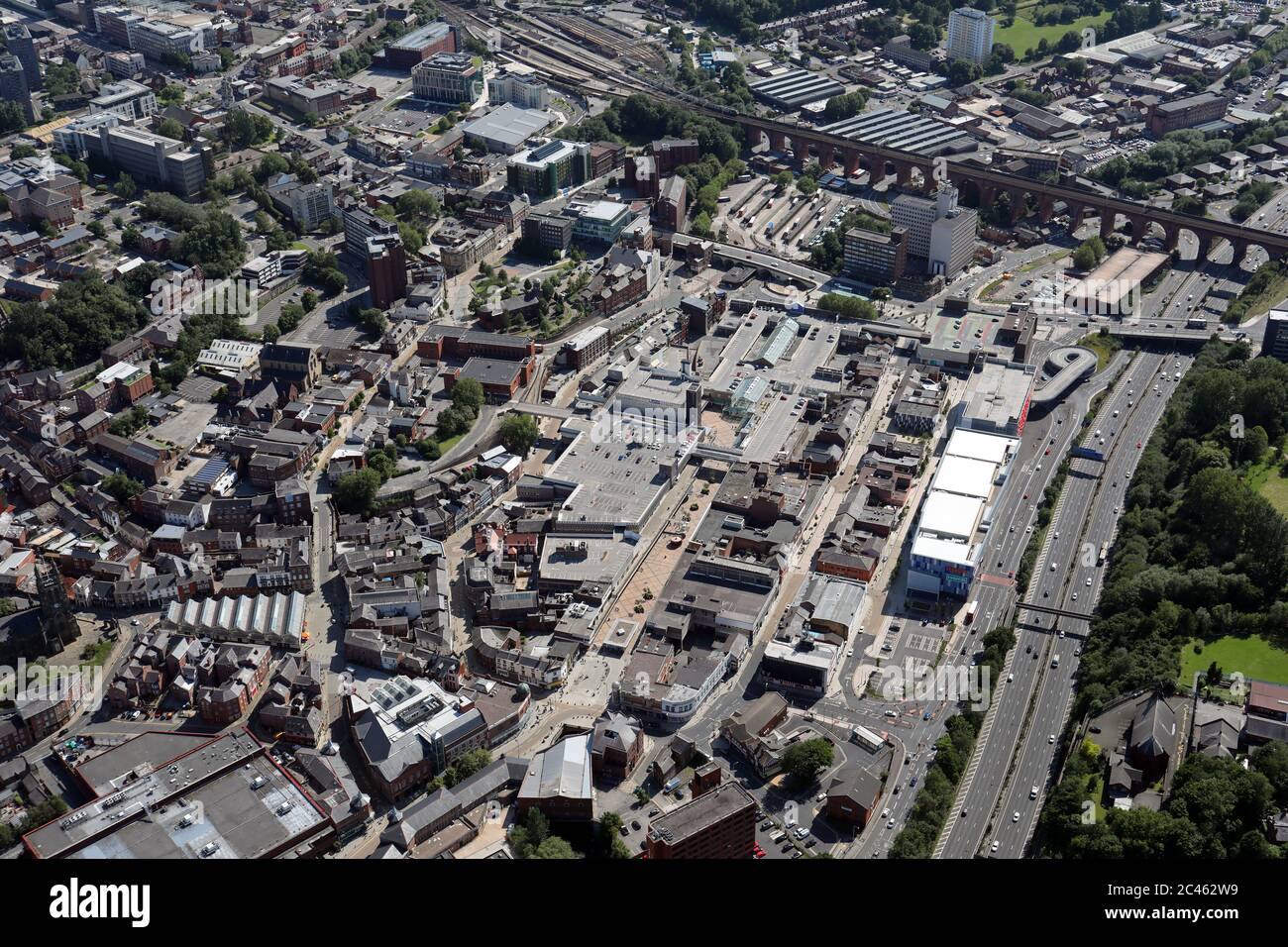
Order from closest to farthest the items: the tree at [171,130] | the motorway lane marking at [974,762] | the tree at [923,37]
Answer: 1. the motorway lane marking at [974,762]
2. the tree at [171,130]
3. the tree at [923,37]

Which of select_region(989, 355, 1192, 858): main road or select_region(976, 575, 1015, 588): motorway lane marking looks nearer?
select_region(989, 355, 1192, 858): main road

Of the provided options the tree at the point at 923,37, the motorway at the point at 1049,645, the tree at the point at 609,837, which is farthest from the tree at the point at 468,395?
the tree at the point at 923,37

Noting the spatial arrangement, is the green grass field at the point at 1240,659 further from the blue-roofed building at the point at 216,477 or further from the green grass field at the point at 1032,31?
the green grass field at the point at 1032,31

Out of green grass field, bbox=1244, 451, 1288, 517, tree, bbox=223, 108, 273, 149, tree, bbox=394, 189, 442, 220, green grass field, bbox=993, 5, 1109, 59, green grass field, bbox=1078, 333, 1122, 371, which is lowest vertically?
green grass field, bbox=1078, 333, 1122, 371

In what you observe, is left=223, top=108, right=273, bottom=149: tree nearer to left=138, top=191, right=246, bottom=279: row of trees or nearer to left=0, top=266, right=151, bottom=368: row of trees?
left=138, top=191, right=246, bottom=279: row of trees

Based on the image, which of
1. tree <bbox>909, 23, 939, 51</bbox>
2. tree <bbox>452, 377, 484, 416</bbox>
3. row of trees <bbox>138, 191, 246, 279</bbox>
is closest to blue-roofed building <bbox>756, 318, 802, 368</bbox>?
tree <bbox>452, 377, 484, 416</bbox>

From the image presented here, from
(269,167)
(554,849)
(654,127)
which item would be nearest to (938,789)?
(554,849)

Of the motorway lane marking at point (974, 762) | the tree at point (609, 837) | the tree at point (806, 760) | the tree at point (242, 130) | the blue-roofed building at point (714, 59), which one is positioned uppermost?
the blue-roofed building at point (714, 59)
